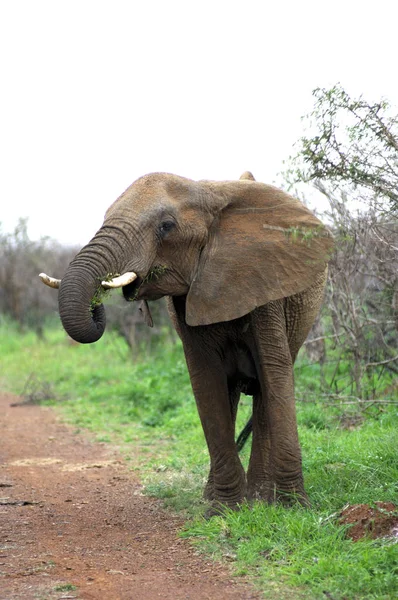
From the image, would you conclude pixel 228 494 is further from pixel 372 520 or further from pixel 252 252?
pixel 252 252

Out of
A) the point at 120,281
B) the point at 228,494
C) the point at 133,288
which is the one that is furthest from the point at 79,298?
the point at 228,494

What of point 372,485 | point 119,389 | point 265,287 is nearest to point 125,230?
point 265,287

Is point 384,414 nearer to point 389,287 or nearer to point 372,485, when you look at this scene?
point 389,287

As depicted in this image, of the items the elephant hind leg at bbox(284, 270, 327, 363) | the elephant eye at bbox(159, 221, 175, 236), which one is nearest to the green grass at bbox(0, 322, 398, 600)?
the elephant hind leg at bbox(284, 270, 327, 363)

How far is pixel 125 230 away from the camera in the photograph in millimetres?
5406

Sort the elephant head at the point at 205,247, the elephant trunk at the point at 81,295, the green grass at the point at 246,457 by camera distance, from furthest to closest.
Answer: the elephant head at the point at 205,247 < the elephant trunk at the point at 81,295 < the green grass at the point at 246,457

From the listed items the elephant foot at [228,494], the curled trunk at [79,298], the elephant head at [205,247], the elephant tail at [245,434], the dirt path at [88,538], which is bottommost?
the dirt path at [88,538]

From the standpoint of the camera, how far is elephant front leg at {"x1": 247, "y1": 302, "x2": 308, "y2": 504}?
19.1 ft

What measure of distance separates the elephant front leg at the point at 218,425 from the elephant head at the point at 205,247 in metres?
0.56

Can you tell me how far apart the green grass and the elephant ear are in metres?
1.31

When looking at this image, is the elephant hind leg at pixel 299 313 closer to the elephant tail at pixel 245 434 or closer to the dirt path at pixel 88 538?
the elephant tail at pixel 245 434

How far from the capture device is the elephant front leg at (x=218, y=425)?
20.2 feet

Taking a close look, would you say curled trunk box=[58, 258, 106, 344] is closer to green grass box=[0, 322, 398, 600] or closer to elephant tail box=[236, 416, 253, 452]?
green grass box=[0, 322, 398, 600]

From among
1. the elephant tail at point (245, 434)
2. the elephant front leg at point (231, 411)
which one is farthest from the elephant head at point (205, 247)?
the elephant tail at point (245, 434)
